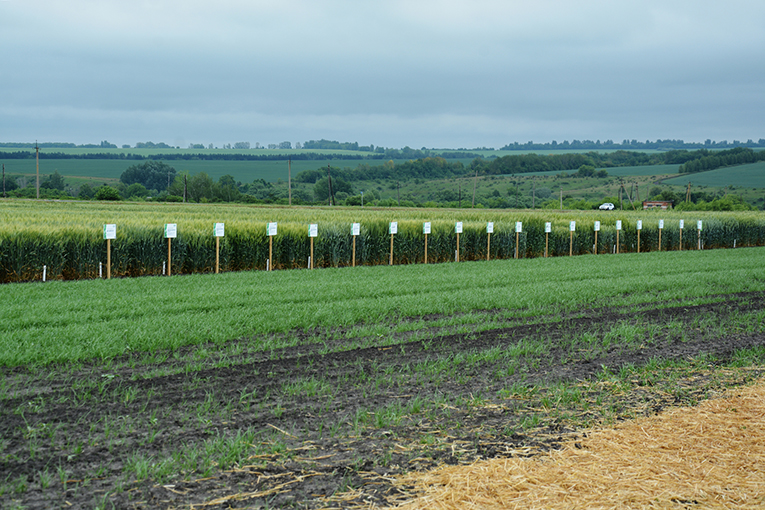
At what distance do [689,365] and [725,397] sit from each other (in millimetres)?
1337

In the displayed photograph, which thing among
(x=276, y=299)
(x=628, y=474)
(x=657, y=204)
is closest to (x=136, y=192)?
(x=657, y=204)

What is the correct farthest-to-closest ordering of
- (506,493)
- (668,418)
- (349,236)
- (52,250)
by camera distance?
(349,236), (52,250), (668,418), (506,493)

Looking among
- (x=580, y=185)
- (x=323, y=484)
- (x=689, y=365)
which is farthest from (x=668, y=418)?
(x=580, y=185)

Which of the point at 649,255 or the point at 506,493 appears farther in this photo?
the point at 649,255

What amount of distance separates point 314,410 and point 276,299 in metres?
6.02

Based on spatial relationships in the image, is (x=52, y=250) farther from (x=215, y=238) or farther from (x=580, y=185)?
(x=580, y=185)

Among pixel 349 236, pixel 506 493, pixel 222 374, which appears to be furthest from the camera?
pixel 349 236

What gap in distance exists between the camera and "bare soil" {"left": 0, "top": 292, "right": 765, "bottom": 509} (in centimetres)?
453

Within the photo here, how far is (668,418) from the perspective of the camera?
5965 mm

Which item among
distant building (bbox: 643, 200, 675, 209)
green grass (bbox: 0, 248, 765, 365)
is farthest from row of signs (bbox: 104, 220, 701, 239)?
distant building (bbox: 643, 200, 675, 209)

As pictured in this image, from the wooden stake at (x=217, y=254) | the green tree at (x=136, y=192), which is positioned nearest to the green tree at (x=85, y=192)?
the green tree at (x=136, y=192)

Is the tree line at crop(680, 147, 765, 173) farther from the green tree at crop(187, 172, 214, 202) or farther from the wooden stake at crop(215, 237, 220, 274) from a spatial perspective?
the wooden stake at crop(215, 237, 220, 274)

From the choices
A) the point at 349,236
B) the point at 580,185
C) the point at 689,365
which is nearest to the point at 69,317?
the point at 689,365

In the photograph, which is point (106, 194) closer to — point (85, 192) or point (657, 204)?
point (85, 192)
